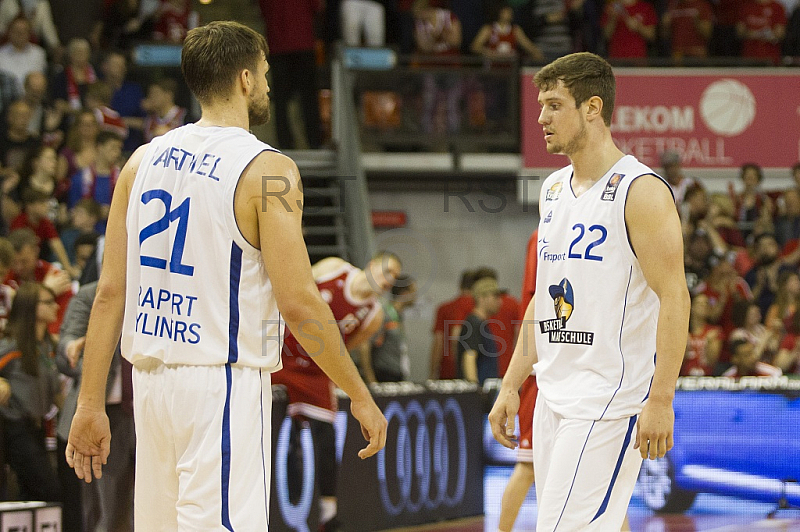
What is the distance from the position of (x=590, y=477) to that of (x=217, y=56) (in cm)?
190

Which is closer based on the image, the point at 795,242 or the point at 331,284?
the point at 331,284

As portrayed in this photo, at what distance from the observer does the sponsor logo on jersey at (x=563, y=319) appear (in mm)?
3990

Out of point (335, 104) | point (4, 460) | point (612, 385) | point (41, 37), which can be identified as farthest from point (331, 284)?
point (41, 37)

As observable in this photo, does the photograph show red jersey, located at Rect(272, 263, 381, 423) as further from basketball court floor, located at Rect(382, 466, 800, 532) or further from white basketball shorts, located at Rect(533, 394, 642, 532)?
white basketball shorts, located at Rect(533, 394, 642, 532)

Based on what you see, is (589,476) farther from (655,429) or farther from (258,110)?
(258,110)

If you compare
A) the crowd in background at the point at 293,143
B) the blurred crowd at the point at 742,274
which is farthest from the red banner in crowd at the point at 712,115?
the crowd in background at the point at 293,143

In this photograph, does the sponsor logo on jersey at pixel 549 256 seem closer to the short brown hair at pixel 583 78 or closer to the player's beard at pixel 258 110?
the short brown hair at pixel 583 78

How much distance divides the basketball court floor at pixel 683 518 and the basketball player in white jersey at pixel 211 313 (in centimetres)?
504

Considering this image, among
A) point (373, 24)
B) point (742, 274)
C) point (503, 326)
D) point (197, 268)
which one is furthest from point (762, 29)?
point (197, 268)

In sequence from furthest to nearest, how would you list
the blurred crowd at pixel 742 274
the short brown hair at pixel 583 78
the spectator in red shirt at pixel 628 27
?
the spectator in red shirt at pixel 628 27
the blurred crowd at pixel 742 274
the short brown hair at pixel 583 78

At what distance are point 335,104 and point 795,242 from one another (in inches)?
214

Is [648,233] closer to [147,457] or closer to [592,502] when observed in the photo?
[592,502]

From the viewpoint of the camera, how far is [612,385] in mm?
3871

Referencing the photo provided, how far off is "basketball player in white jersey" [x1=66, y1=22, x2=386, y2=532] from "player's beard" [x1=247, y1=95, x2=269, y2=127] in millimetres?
76
